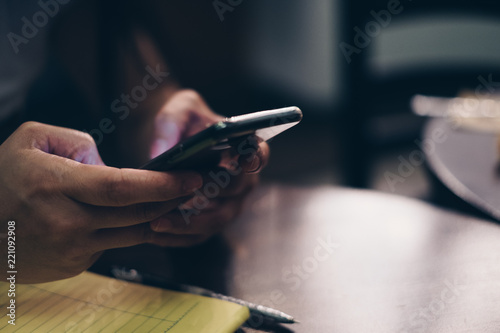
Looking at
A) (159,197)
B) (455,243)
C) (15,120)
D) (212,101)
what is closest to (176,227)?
(159,197)

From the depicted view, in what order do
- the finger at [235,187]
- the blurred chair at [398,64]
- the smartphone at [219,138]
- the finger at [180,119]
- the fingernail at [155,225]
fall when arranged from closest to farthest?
the smartphone at [219,138], the fingernail at [155,225], the finger at [235,187], the finger at [180,119], the blurred chair at [398,64]

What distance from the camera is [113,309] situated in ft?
1.42

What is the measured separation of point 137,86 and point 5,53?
0.28 metres

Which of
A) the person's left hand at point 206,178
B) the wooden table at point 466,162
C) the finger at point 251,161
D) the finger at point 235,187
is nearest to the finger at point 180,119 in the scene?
the person's left hand at point 206,178

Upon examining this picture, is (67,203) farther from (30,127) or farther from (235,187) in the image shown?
(235,187)

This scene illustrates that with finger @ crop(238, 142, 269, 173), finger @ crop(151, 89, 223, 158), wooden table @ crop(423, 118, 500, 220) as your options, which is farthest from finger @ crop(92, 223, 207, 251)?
wooden table @ crop(423, 118, 500, 220)

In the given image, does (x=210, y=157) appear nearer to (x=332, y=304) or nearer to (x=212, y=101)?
(x=332, y=304)

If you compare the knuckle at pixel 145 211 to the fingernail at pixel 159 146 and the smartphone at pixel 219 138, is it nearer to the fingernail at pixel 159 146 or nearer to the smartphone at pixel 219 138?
the smartphone at pixel 219 138

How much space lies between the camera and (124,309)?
0.43 meters

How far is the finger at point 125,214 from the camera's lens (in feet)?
1.39

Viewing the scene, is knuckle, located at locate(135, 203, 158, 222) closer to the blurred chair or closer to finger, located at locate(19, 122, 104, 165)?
finger, located at locate(19, 122, 104, 165)

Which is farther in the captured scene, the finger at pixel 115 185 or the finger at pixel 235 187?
the finger at pixel 235 187

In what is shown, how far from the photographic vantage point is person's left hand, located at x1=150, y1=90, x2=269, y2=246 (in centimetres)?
49

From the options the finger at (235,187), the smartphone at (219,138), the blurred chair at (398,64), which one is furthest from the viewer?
the blurred chair at (398,64)
